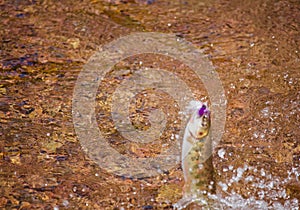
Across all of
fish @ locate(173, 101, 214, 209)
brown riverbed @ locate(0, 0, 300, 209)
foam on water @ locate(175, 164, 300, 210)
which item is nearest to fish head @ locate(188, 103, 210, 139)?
fish @ locate(173, 101, 214, 209)

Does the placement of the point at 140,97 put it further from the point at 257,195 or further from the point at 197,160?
the point at 197,160

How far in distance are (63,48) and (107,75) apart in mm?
458

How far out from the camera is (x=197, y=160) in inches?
91.4

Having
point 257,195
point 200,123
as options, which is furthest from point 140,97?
point 200,123

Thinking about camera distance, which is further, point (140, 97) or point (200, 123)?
point (140, 97)

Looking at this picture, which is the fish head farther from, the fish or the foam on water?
the foam on water

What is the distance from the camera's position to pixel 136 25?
414 centimetres

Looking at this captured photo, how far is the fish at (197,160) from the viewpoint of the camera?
218 centimetres

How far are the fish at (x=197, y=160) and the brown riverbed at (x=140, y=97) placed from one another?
200 mm

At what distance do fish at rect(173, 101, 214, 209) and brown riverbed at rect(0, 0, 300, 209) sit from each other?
0.20 m

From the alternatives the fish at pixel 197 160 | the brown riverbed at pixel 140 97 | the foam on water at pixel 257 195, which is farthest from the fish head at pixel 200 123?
the brown riverbed at pixel 140 97

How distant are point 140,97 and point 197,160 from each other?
117 cm

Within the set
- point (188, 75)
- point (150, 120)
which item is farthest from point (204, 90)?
point (150, 120)

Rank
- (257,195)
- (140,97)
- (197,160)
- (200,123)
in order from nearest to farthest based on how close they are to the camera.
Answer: (200,123), (197,160), (257,195), (140,97)
